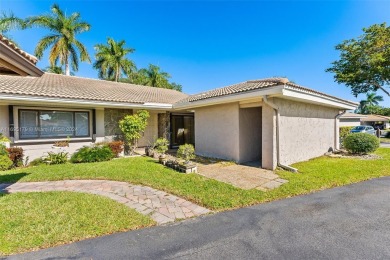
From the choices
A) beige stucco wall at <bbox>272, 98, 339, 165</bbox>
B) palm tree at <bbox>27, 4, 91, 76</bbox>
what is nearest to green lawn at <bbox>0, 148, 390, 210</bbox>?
beige stucco wall at <bbox>272, 98, 339, 165</bbox>

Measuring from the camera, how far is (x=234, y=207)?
4555mm

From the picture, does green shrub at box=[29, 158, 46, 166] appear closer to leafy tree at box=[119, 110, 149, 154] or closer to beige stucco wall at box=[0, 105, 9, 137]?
beige stucco wall at box=[0, 105, 9, 137]

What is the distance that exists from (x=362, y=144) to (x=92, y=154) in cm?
1491

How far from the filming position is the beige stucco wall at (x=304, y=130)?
27.5 feet

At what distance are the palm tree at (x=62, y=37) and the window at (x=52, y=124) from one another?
1588cm

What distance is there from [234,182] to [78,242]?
184 inches

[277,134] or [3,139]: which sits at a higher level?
[277,134]

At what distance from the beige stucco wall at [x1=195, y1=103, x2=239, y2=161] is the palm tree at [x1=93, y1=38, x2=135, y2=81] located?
75.8 ft

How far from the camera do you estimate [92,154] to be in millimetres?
9797

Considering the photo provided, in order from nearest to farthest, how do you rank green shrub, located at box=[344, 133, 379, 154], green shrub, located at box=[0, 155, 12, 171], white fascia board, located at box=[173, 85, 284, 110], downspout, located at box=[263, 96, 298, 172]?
white fascia board, located at box=[173, 85, 284, 110], downspout, located at box=[263, 96, 298, 172], green shrub, located at box=[0, 155, 12, 171], green shrub, located at box=[344, 133, 379, 154]

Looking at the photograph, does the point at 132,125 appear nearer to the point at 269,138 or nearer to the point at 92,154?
the point at 92,154

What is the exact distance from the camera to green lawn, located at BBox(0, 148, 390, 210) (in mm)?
5152

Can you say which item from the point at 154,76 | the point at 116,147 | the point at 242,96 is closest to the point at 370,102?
the point at 154,76

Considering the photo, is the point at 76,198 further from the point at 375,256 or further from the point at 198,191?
the point at 375,256
